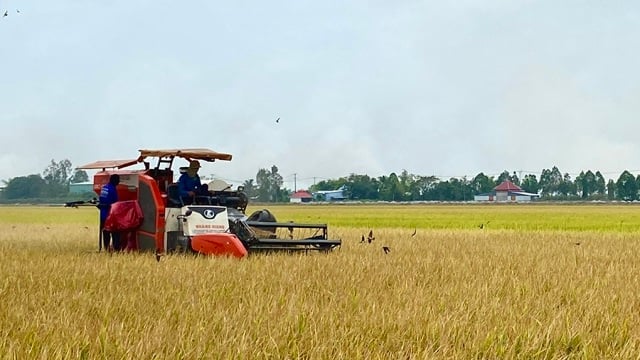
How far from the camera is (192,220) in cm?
1175

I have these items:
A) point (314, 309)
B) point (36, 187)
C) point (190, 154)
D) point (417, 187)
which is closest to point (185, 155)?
point (190, 154)

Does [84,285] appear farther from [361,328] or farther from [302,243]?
[302,243]

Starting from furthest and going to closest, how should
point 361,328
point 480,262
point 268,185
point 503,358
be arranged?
point 268,185
point 480,262
point 361,328
point 503,358

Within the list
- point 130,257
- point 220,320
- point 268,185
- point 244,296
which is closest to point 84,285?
point 244,296

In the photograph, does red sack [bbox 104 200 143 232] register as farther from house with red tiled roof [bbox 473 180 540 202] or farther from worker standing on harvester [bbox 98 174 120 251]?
house with red tiled roof [bbox 473 180 540 202]

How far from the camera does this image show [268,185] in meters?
96.4

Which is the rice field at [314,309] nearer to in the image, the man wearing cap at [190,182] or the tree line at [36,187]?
the man wearing cap at [190,182]

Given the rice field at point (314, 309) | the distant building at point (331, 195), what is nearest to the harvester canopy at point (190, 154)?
the rice field at point (314, 309)

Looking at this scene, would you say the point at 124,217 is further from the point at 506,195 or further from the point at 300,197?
the point at 506,195

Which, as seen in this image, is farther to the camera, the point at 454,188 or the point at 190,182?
the point at 454,188

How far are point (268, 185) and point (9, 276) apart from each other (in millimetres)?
87859

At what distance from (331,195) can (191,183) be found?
135465 millimetres

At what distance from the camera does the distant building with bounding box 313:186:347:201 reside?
143m

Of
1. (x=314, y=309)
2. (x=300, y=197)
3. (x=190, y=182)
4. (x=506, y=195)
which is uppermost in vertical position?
(x=506, y=195)
